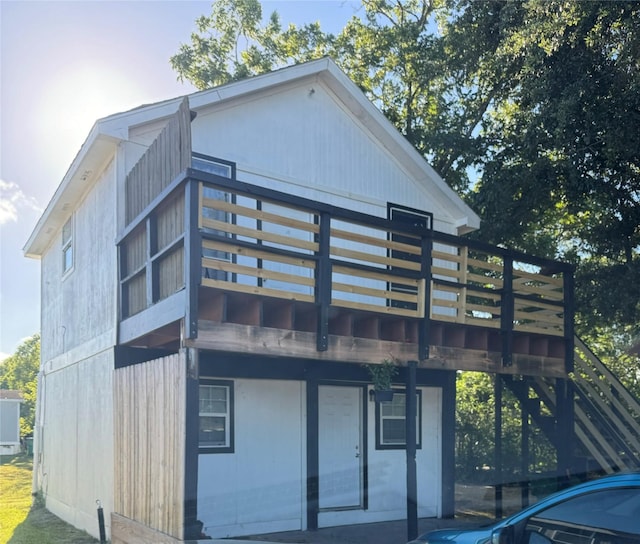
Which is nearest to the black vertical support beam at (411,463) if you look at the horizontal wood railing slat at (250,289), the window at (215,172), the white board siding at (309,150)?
the horizontal wood railing slat at (250,289)

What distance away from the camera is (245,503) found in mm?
9367

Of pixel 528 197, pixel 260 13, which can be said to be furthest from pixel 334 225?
pixel 260 13

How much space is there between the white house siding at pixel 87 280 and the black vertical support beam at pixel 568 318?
21.9ft

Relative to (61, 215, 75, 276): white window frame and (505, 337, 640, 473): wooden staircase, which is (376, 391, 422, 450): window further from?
(61, 215, 75, 276): white window frame

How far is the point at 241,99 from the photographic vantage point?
1034 centimetres

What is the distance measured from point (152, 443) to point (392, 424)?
5033mm

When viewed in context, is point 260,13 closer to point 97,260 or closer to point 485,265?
point 97,260

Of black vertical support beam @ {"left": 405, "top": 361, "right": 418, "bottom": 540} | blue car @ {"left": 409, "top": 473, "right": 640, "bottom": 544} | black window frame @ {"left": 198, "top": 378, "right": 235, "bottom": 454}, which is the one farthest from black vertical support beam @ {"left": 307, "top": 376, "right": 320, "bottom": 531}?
blue car @ {"left": 409, "top": 473, "right": 640, "bottom": 544}

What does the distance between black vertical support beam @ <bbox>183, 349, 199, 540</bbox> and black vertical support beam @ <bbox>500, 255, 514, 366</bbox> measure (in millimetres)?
4763

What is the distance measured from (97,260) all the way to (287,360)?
11.2ft

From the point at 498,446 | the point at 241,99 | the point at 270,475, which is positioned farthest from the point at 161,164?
the point at 498,446

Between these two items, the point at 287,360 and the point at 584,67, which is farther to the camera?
the point at 584,67

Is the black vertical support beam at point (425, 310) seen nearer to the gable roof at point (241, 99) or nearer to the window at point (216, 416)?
the window at point (216, 416)

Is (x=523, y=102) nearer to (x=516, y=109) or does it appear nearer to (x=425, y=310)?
(x=516, y=109)
